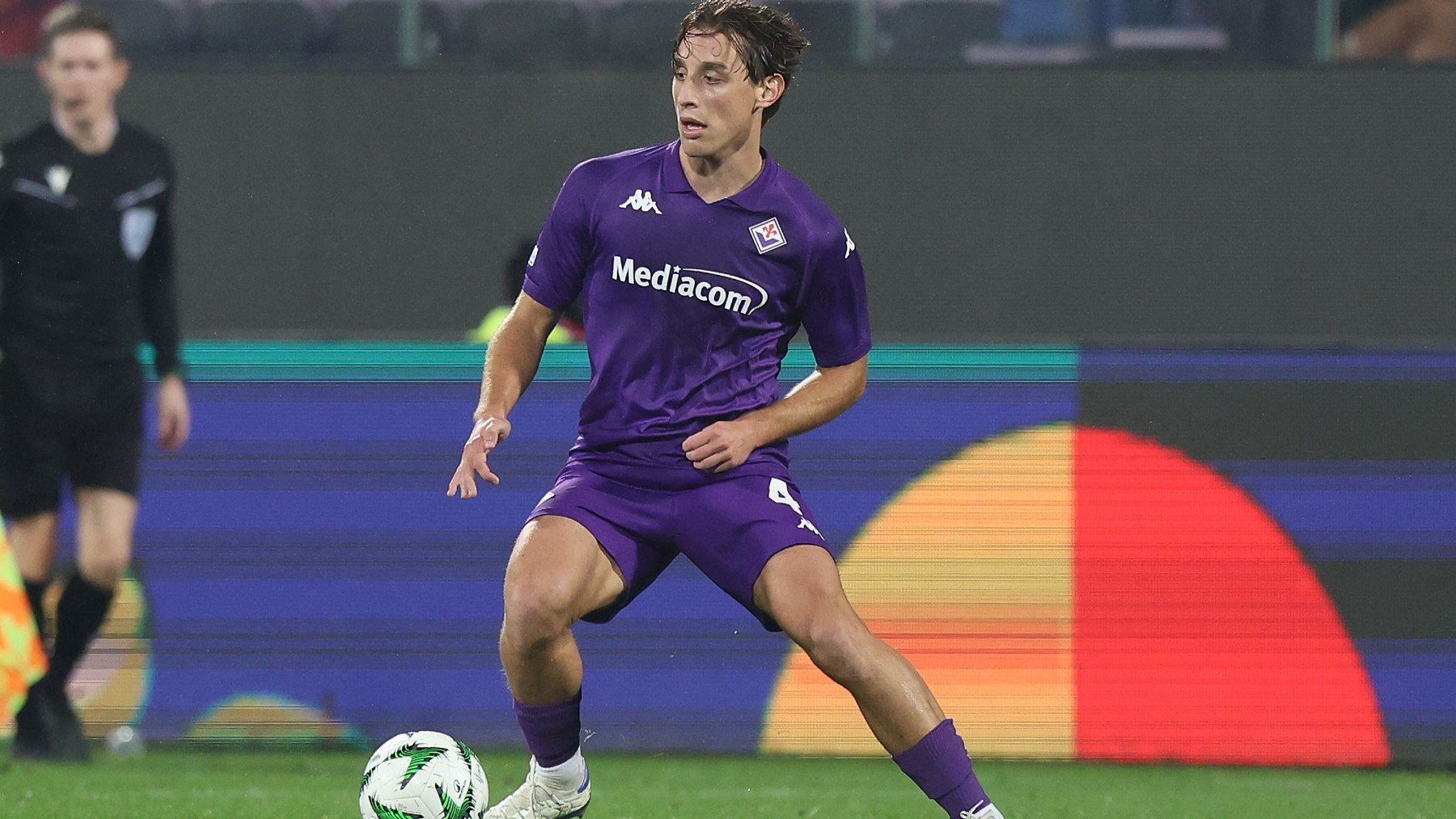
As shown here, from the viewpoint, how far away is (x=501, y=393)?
418 centimetres

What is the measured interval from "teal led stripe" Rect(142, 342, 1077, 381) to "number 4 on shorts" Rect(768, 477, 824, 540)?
80.9 inches

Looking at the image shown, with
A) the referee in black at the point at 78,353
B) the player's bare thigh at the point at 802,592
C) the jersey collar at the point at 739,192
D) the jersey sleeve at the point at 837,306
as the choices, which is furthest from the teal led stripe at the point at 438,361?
the player's bare thigh at the point at 802,592

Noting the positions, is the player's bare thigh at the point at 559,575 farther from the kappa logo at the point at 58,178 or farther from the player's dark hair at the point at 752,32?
the kappa logo at the point at 58,178

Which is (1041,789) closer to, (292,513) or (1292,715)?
(1292,715)

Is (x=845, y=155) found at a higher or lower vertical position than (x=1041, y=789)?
higher

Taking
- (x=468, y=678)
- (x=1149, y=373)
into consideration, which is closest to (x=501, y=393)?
(x=468, y=678)

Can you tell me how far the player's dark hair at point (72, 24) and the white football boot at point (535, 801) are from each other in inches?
213

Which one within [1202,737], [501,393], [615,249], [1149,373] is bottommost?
[1202,737]

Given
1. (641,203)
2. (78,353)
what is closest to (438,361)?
(78,353)

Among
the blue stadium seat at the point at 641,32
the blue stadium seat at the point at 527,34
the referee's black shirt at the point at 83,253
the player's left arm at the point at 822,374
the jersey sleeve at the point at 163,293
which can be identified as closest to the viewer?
the player's left arm at the point at 822,374

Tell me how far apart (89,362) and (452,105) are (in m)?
3.47

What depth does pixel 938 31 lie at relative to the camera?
9.45 meters

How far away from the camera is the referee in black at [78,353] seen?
246 inches

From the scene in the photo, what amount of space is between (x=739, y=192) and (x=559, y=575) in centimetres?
94
